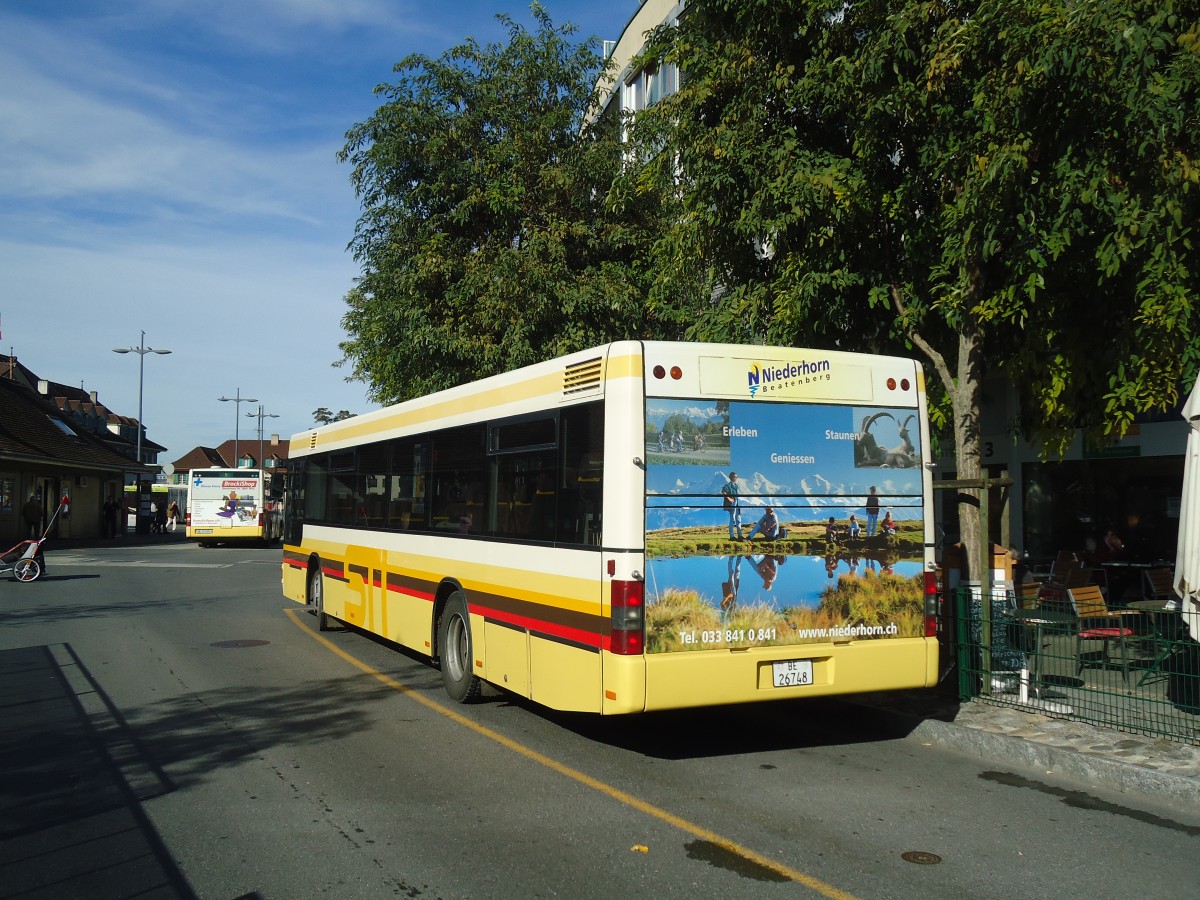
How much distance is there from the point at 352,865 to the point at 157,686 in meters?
5.83

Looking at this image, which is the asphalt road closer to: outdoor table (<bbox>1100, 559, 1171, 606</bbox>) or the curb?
the curb

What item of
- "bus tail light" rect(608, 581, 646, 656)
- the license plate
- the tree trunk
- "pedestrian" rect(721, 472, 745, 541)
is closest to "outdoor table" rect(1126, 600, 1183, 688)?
the tree trunk

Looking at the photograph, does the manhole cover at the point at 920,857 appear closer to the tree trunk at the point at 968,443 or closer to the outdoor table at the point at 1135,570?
the tree trunk at the point at 968,443

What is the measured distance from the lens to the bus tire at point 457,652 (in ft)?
30.1

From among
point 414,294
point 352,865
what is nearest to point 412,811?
point 352,865

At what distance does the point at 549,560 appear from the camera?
7.58 metres

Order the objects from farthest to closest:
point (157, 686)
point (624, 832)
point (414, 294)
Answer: point (414, 294) < point (157, 686) < point (624, 832)

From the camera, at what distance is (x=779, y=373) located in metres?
7.38

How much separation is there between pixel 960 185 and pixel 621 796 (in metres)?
6.51

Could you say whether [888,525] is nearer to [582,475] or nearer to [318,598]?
[582,475]

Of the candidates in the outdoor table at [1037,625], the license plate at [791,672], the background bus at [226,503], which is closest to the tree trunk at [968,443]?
the outdoor table at [1037,625]

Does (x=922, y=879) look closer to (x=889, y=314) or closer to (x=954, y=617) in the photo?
(x=954, y=617)

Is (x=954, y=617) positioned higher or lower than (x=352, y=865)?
higher

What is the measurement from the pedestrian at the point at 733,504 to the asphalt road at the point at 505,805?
1.67 metres
